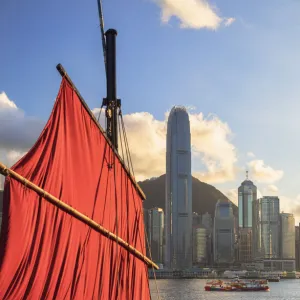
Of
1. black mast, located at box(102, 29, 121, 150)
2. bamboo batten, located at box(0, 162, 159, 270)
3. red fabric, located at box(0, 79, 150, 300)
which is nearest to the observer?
bamboo batten, located at box(0, 162, 159, 270)

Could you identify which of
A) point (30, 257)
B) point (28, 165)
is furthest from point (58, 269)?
point (28, 165)

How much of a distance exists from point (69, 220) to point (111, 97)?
256 inches

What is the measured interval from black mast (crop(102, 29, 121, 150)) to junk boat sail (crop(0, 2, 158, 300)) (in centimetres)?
4

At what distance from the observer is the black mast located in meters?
22.5

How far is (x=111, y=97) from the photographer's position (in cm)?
2269

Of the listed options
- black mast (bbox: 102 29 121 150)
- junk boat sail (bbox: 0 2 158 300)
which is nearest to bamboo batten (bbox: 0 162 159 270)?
junk boat sail (bbox: 0 2 158 300)

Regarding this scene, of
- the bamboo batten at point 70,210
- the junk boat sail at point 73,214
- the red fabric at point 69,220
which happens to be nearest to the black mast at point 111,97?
the junk boat sail at point 73,214

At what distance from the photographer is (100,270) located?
20.3 meters

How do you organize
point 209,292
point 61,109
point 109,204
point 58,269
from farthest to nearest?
point 209,292 < point 109,204 < point 61,109 < point 58,269

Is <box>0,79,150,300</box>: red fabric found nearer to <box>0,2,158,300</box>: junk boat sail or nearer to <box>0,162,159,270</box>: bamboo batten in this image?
<box>0,2,158,300</box>: junk boat sail

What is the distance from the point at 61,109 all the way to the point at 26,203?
155 inches

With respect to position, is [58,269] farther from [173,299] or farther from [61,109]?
[173,299]

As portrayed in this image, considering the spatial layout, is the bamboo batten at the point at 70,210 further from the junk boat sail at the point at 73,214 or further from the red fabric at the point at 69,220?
the red fabric at the point at 69,220

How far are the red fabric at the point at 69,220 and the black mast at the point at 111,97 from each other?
123 centimetres
